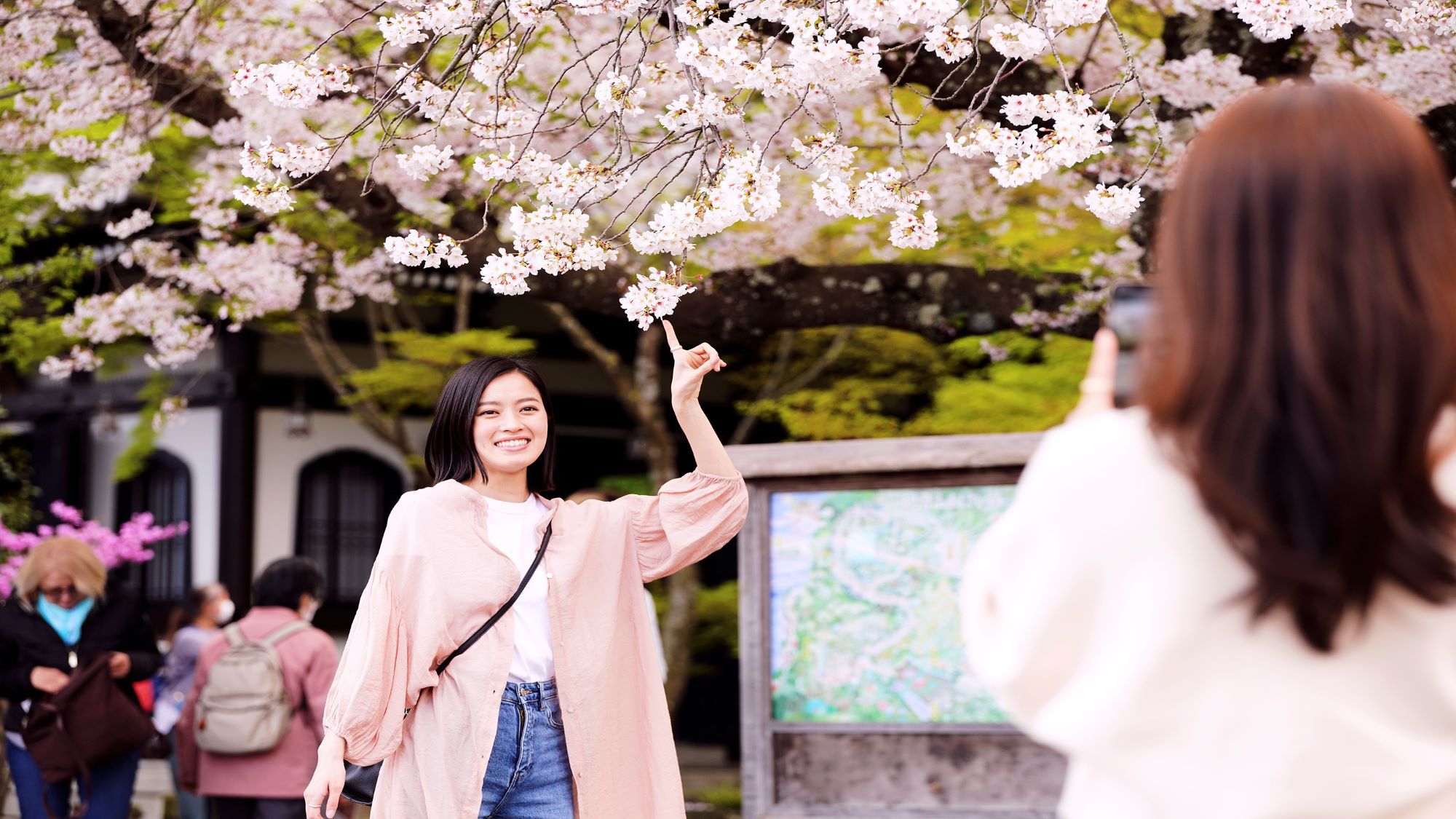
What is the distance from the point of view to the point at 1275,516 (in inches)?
60.7

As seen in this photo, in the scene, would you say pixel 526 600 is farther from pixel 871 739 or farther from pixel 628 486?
pixel 628 486

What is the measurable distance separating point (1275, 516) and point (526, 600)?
2.41m

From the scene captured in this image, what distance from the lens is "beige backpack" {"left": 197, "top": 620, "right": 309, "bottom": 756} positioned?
668 cm

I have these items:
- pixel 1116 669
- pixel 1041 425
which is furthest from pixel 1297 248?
pixel 1041 425

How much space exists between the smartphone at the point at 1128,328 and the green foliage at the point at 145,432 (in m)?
11.5

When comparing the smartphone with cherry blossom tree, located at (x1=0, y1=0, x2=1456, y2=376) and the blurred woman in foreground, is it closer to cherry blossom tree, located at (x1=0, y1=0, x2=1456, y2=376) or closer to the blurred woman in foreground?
the blurred woman in foreground

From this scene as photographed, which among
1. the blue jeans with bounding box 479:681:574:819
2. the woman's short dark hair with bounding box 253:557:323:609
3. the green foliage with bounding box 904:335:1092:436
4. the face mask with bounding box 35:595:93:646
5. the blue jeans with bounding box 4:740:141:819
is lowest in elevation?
the blue jeans with bounding box 4:740:141:819

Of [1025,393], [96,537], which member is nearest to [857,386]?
[1025,393]

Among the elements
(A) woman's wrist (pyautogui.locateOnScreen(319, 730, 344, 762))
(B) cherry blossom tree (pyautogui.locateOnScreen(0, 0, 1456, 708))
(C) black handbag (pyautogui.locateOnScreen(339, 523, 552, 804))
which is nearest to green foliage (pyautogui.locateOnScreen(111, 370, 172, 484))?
(B) cherry blossom tree (pyautogui.locateOnScreen(0, 0, 1456, 708))

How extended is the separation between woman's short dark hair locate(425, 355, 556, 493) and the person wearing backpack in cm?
310

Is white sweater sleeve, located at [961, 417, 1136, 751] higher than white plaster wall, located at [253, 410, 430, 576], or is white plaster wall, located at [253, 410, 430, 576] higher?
white sweater sleeve, located at [961, 417, 1136, 751]

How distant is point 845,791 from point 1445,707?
4.77 meters

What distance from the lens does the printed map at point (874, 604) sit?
609cm

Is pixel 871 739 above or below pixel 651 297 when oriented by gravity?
below
